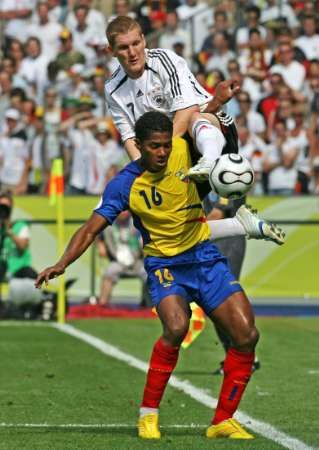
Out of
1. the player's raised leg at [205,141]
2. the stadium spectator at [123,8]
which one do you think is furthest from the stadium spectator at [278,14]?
the player's raised leg at [205,141]

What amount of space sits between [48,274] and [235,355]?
128 cm

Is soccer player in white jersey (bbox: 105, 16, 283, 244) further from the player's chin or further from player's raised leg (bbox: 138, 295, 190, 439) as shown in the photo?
player's raised leg (bbox: 138, 295, 190, 439)

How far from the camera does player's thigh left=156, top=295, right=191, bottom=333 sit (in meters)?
8.46

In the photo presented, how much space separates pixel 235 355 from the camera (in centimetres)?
852

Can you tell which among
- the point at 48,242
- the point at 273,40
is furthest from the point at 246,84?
the point at 48,242

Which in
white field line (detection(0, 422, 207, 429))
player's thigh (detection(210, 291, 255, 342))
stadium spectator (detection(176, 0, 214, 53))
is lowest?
white field line (detection(0, 422, 207, 429))

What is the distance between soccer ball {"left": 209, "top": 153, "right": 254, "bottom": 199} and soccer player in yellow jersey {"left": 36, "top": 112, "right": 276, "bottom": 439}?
0.31m

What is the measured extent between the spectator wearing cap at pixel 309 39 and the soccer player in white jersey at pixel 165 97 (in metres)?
14.1

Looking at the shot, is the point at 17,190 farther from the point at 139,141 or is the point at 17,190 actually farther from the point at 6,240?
the point at 139,141

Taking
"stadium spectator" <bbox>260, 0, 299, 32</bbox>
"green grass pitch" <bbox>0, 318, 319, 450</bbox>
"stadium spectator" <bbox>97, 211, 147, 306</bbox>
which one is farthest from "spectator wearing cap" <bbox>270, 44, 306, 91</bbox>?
"green grass pitch" <bbox>0, 318, 319, 450</bbox>

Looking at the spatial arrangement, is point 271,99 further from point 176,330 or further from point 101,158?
point 176,330

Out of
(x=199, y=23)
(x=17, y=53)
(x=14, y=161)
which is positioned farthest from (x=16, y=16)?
(x=14, y=161)

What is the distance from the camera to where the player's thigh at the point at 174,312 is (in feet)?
27.8

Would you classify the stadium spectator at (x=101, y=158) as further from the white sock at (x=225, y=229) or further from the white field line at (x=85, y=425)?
the white field line at (x=85, y=425)
